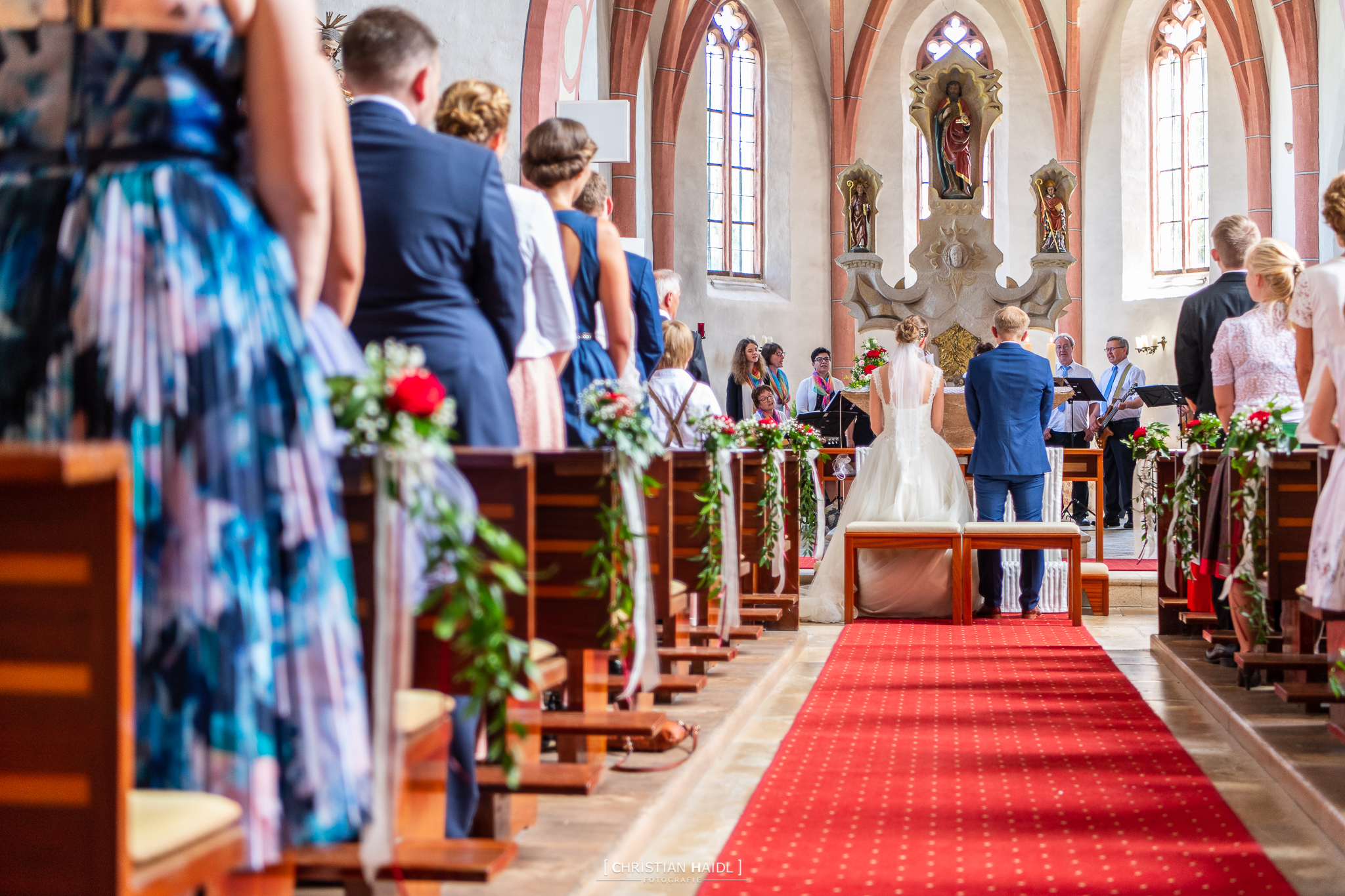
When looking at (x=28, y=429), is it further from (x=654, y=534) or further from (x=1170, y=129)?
(x=1170, y=129)

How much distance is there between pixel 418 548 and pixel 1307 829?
2417mm

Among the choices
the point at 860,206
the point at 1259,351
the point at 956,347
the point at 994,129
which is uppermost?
the point at 994,129

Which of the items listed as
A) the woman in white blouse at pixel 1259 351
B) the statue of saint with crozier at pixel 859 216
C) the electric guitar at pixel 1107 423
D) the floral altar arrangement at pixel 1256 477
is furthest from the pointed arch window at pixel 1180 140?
the floral altar arrangement at pixel 1256 477

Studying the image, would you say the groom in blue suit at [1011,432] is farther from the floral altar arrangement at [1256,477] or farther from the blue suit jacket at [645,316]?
the blue suit jacket at [645,316]

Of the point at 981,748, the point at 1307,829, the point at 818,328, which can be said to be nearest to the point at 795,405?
the point at 818,328

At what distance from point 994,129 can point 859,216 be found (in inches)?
215

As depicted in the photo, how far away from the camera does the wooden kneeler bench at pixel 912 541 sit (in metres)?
7.12

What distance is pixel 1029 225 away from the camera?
1845cm

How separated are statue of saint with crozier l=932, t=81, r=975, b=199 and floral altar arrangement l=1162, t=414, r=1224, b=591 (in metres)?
8.57

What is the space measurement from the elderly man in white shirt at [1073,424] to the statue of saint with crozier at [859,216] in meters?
2.41

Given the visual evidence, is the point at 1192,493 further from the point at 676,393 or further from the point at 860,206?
the point at 860,206

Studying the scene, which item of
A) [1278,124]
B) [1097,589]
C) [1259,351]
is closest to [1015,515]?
[1097,589]

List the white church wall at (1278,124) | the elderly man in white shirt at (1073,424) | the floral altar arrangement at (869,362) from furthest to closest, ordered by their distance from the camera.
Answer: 1. the white church wall at (1278,124)
2. the elderly man in white shirt at (1073,424)
3. the floral altar arrangement at (869,362)

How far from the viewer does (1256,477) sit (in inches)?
166
